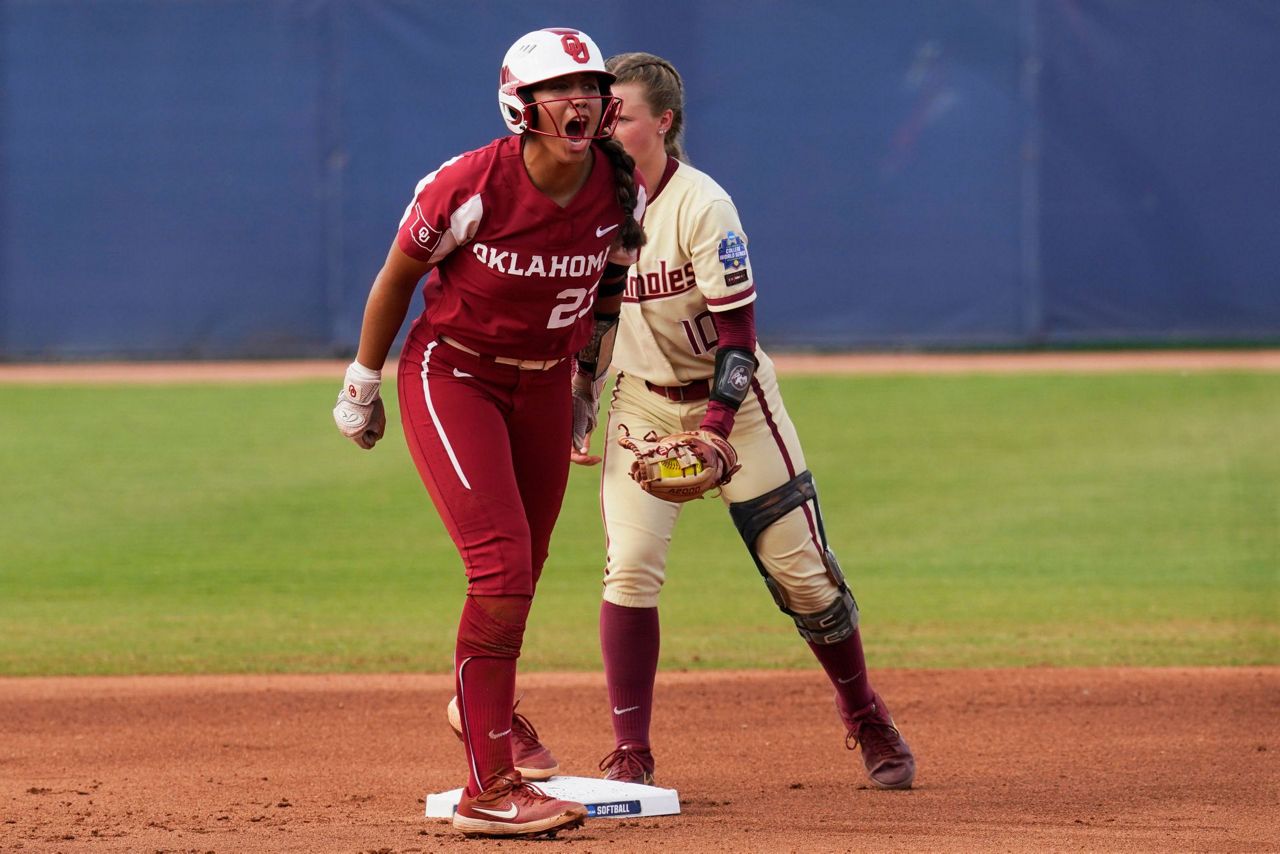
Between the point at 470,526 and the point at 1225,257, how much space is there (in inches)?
547

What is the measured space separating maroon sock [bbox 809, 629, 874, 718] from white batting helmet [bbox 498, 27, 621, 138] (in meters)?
1.60

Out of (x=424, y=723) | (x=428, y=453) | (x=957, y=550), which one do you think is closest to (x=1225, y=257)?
(x=957, y=550)

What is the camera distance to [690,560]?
29.3 feet

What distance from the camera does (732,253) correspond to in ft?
14.1

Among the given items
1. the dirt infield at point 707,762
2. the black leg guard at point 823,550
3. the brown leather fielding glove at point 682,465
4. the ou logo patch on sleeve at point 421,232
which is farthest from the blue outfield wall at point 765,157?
the ou logo patch on sleeve at point 421,232

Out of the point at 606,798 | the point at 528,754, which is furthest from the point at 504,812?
the point at 528,754

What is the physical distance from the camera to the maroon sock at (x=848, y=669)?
462 cm

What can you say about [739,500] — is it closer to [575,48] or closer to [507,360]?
[507,360]

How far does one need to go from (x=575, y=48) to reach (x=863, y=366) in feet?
39.9

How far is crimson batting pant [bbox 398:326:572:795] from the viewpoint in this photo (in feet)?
12.7

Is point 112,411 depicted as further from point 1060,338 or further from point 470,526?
point 470,526

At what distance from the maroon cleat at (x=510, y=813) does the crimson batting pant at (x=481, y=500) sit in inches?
1.4

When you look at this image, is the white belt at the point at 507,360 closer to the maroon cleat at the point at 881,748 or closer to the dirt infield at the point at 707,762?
the dirt infield at the point at 707,762

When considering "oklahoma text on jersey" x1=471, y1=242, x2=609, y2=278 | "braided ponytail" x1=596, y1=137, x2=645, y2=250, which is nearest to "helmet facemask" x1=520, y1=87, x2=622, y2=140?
"braided ponytail" x1=596, y1=137, x2=645, y2=250
